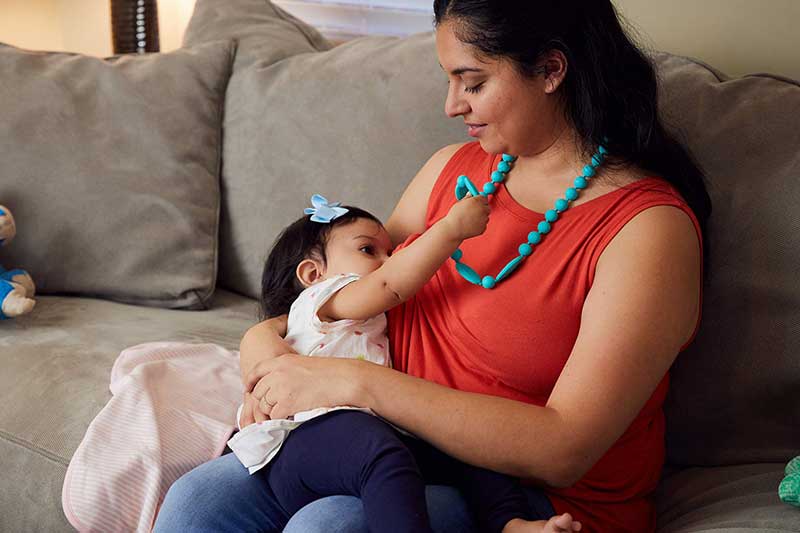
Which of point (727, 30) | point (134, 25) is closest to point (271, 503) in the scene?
point (727, 30)

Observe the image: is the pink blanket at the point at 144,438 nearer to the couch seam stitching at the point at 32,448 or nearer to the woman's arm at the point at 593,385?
the couch seam stitching at the point at 32,448

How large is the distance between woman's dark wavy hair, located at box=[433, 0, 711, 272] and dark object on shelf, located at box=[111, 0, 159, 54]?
164cm

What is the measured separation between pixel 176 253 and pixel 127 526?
0.79 meters

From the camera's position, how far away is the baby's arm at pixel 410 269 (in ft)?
4.43

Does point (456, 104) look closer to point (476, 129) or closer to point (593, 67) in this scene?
point (476, 129)

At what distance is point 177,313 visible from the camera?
6.93 feet

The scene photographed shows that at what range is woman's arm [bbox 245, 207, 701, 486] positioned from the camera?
123cm

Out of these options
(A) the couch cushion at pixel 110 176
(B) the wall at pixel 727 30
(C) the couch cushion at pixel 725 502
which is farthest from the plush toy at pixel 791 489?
(A) the couch cushion at pixel 110 176

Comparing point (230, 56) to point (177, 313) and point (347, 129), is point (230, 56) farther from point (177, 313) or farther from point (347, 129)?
point (177, 313)

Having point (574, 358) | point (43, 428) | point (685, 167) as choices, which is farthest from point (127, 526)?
point (685, 167)

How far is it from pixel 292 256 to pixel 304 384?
12.2 inches

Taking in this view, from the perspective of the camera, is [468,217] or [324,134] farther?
[324,134]

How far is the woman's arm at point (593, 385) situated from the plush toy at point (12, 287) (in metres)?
0.89

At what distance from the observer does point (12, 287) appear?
6.40ft
